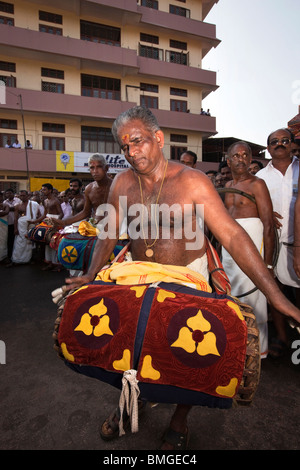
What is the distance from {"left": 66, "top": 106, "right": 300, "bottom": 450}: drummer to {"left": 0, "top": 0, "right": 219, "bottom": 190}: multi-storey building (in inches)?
606

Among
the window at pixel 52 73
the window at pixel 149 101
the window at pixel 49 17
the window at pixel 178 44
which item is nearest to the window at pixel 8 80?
the window at pixel 52 73

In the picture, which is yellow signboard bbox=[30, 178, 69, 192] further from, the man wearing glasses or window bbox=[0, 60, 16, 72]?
the man wearing glasses

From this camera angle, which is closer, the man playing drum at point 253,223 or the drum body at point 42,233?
the man playing drum at point 253,223

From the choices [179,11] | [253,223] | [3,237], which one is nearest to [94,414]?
[253,223]

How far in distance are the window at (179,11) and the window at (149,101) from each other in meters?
6.76

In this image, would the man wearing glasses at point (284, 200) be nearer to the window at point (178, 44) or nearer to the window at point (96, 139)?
the window at point (96, 139)

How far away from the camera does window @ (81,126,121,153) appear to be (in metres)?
19.1

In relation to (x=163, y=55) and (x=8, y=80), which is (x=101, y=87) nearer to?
(x=163, y=55)

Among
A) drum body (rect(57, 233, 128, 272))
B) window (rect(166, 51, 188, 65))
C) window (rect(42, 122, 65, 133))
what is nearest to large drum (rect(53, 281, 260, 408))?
drum body (rect(57, 233, 128, 272))

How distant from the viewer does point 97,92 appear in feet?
62.8

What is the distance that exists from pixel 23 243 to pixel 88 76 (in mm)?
16319

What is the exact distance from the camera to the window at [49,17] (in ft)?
57.8

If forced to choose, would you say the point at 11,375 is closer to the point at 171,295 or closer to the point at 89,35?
the point at 171,295
